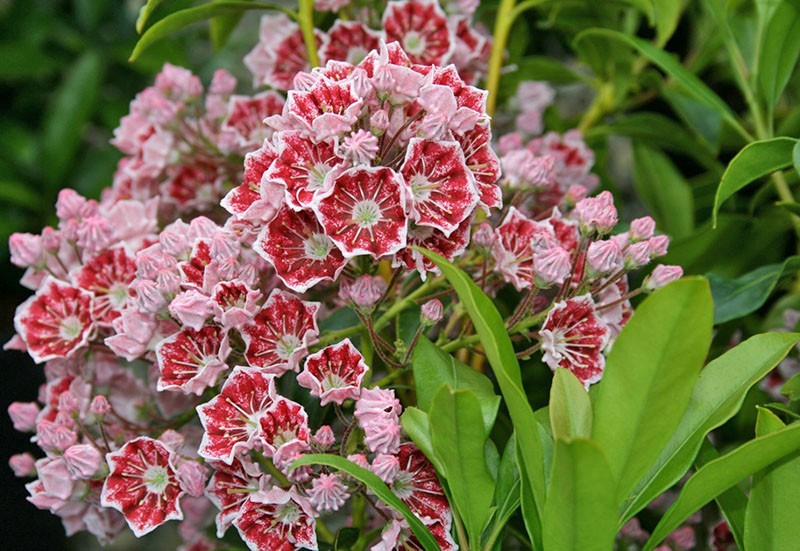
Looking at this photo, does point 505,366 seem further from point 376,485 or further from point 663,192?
point 663,192

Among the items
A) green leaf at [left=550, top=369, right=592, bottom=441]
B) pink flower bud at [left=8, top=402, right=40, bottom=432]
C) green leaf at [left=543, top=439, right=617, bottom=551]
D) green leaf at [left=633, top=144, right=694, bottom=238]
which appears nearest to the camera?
green leaf at [left=543, top=439, right=617, bottom=551]

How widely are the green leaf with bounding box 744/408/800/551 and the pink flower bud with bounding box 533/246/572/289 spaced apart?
0.19 metres

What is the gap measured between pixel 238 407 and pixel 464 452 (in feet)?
0.63

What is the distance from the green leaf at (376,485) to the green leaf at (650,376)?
0.15 metres

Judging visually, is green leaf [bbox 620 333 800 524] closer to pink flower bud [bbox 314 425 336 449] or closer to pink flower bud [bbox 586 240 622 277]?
pink flower bud [bbox 586 240 622 277]

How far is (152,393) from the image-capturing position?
97cm

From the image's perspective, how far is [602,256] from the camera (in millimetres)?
776

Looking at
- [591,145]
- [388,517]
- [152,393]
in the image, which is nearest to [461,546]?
[388,517]

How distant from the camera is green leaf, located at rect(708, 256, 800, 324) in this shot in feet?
3.03

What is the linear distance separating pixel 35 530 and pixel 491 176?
92 cm

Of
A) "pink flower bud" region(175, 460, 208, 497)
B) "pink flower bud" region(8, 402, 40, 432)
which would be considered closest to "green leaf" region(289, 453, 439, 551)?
"pink flower bud" region(175, 460, 208, 497)

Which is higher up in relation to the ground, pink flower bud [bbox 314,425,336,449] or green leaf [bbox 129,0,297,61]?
green leaf [bbox 129,0,297,61]

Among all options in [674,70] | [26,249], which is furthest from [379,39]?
[26,249]

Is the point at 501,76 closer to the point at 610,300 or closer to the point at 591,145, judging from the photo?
the point at 591,145
